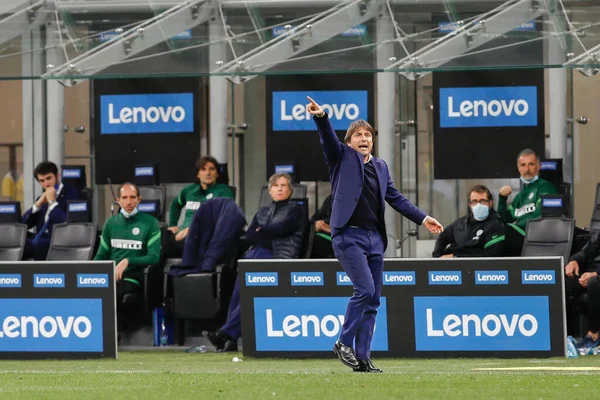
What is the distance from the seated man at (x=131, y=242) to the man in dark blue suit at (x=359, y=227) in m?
5.70

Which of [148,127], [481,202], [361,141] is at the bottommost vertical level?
[481,202]

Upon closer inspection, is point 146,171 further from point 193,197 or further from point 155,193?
point 193,197

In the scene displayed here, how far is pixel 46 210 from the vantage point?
16547 millimetres

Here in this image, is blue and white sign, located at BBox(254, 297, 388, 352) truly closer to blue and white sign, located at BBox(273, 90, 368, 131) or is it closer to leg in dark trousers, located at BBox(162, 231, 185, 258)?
leg in dark trousers, located at BBox(162, 231, 185, 258)

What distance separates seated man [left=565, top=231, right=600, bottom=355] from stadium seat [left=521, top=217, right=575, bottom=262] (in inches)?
17.5

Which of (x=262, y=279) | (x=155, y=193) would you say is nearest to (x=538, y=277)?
(x=262, y=279)

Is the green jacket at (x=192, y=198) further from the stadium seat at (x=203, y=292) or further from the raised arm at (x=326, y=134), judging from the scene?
the raised arm at (x=326, y=134)

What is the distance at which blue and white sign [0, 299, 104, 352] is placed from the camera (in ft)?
44.3

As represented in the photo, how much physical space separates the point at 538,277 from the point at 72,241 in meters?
A: 5.81

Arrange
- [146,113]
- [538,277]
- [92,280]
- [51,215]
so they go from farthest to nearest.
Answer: [146,113], [51,215], [92,280], [538,277]

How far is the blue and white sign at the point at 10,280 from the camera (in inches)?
540

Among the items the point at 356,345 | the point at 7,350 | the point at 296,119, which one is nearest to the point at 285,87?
the point at 296,119

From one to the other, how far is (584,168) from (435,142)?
74.3 inches

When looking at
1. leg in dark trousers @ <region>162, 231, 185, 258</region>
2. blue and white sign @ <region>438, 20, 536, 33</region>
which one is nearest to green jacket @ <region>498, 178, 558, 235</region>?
blue and white sign @ <region>438, 20, 536, 33</region>
